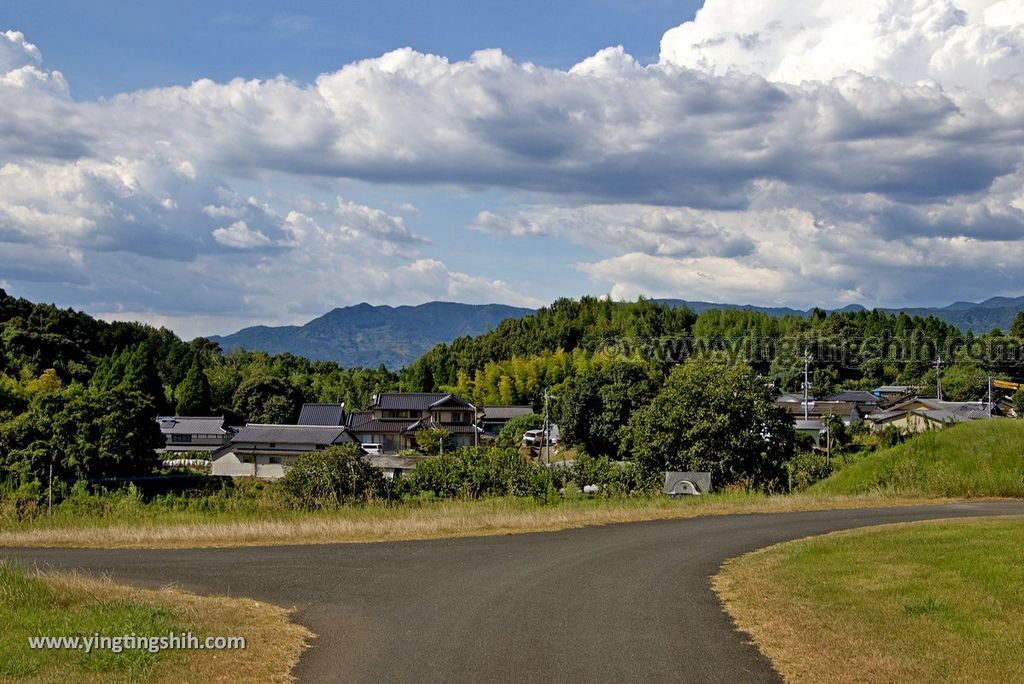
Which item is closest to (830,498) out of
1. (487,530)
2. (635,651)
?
(487,530)

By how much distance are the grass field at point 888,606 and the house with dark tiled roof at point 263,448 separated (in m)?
55.7

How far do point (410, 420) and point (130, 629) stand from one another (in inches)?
2892

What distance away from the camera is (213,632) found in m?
9.89

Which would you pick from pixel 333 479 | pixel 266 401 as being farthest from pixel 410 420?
pixel 333 479

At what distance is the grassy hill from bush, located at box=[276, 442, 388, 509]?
14891 mm

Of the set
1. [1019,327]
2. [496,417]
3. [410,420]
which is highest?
[1019,327]

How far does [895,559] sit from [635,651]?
21.6ft

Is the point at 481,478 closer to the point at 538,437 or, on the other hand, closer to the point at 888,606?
the point at 888,606

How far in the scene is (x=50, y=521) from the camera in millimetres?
21688

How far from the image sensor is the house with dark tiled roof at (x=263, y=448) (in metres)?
67.7

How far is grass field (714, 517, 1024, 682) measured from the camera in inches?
341

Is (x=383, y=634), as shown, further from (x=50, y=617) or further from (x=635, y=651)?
(x=50, y=617)

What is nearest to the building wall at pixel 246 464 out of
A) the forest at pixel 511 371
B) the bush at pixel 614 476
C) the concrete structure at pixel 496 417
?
the forest at pixel 511 371

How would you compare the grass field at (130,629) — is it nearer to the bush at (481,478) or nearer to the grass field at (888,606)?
the grass field at (888,606)
